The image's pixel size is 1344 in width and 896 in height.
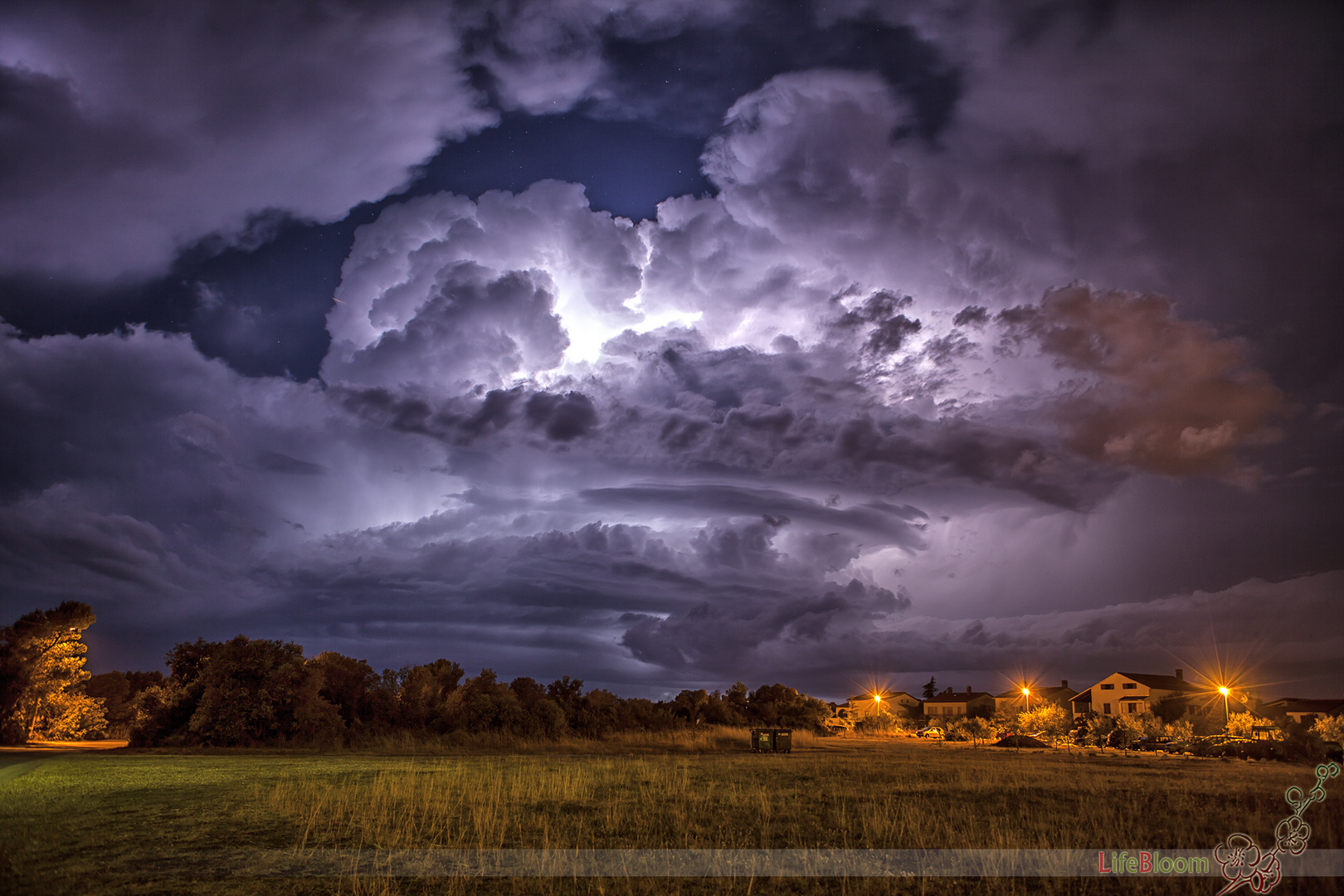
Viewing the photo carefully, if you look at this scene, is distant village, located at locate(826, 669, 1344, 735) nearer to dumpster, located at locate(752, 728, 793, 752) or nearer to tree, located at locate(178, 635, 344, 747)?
dumpster, located at locate(752, 728, 793, 752)

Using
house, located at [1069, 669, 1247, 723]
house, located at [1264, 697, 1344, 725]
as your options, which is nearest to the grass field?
house, located at [1264, 697, 1344, 725]

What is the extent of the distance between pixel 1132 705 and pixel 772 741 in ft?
261

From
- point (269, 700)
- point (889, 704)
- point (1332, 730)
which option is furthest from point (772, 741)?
point (889, 704)

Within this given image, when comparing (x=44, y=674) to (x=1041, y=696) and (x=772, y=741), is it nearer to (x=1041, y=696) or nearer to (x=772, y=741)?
(x=772, y=741)

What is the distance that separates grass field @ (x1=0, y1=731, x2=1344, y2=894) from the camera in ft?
38.4

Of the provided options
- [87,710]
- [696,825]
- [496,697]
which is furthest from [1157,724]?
[87,710]

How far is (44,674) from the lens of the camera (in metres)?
48.8

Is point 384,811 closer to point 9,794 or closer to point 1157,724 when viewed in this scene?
point 9,794

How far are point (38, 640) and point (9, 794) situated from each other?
39.6 m

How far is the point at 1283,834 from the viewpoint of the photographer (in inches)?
609

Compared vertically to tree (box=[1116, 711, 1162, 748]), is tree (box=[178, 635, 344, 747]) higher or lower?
higher

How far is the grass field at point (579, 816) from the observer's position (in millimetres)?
11703

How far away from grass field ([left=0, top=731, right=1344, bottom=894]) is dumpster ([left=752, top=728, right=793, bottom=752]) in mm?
16624

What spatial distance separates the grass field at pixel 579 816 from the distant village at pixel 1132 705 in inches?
1857
